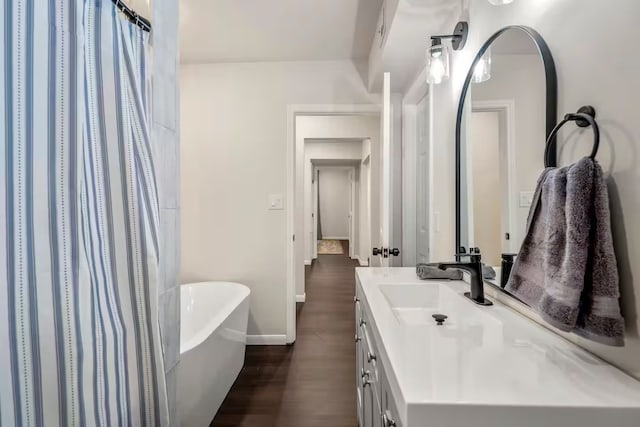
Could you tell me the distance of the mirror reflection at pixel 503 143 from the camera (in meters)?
0.94

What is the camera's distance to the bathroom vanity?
507 mm

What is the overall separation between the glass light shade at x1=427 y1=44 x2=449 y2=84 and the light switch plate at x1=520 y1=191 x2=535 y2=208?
78 centimetres

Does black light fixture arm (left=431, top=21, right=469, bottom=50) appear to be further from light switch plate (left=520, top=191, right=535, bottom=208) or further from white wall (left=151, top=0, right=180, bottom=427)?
white wall (left=151, top=0, right=180, bottom=427)

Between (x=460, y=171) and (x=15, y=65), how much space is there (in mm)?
1585

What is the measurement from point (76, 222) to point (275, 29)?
2073 millimetres

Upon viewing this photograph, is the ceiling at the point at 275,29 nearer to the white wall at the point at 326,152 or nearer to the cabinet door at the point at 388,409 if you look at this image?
the cabinet door at the point at 388,409

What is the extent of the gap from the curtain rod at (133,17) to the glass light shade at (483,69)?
1212mm

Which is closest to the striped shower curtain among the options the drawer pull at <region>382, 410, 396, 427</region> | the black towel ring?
the drawer pull at <region>382, 410, 396, 427</region>

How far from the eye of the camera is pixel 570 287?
0.63 meters

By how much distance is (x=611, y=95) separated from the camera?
674 millimetres

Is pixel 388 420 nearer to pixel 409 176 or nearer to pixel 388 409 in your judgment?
pixel 388 409

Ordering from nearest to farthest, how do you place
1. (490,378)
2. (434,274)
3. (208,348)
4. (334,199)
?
(490,378) → (434,274) → (208,348) → (334,199)

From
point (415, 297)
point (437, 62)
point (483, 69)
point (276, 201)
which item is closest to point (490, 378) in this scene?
point (415, 297)

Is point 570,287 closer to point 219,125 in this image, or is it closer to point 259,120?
point 259,120
